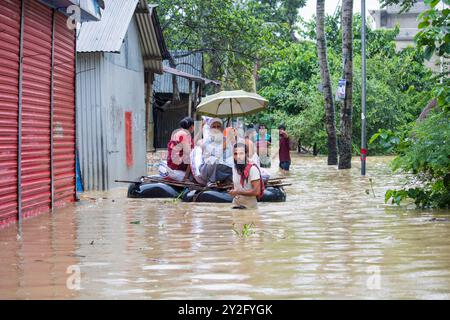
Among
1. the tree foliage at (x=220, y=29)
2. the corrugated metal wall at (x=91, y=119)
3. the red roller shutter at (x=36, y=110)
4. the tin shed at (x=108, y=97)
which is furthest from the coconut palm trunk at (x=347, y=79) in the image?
the red roller shutter at (x=36, y=110)

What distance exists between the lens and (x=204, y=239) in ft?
36.6

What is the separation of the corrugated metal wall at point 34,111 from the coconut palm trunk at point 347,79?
13151mm

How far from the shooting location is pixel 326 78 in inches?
1227

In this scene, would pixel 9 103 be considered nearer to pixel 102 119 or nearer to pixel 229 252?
pixel 229 252

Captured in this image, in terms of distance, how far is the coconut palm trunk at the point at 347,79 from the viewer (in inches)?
1101

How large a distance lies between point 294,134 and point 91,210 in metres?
26.8

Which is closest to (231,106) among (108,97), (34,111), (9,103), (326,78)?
(108,97)

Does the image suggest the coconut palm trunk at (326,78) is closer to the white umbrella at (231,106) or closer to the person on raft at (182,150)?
the white umbrella at (231,106)

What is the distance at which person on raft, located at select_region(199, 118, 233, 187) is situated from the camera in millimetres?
16703

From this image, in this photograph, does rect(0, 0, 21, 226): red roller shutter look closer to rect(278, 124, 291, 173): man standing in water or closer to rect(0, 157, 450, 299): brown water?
rect(0, 157, 450, 299): brown water

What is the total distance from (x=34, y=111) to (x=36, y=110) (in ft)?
0.42
